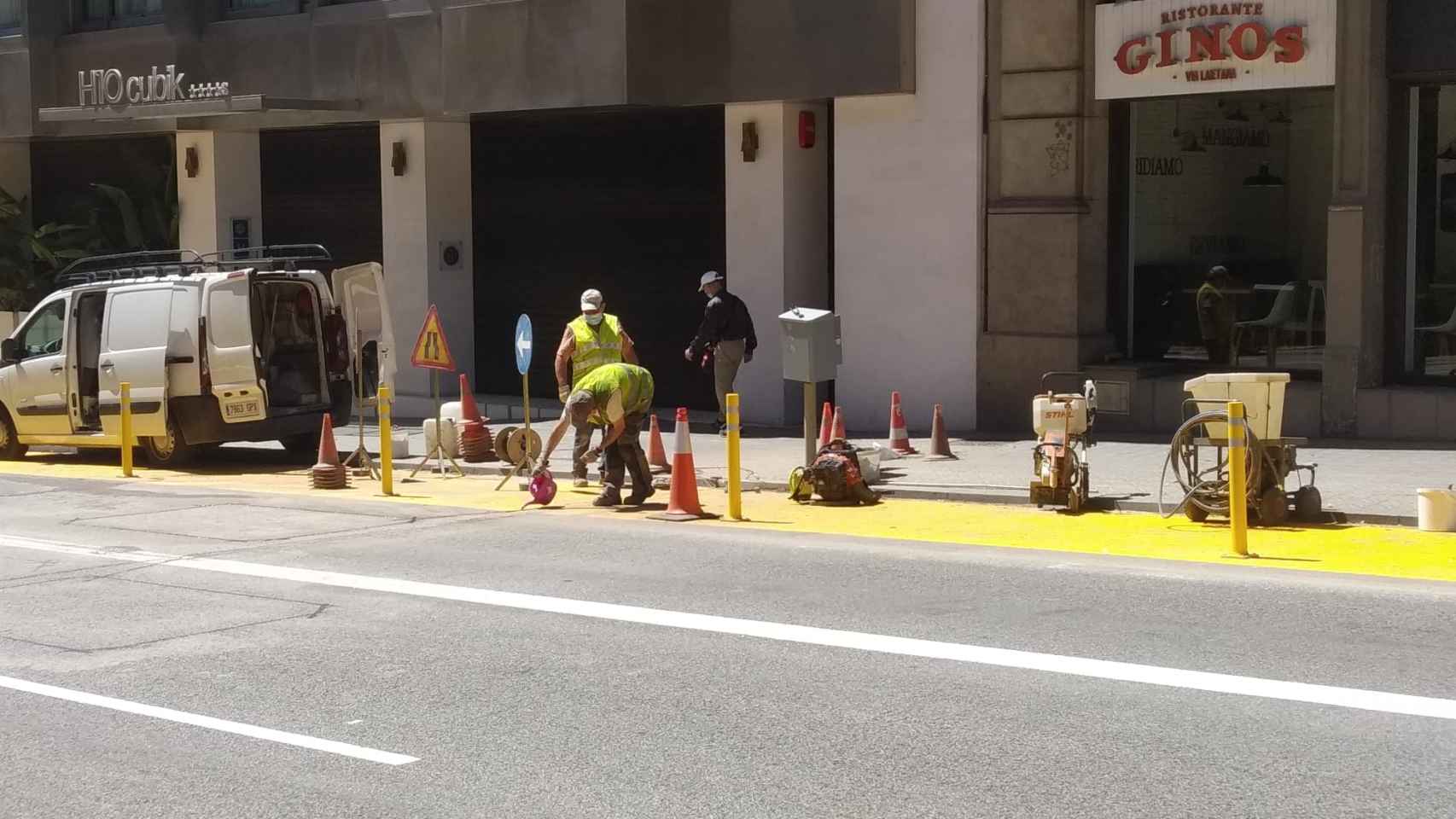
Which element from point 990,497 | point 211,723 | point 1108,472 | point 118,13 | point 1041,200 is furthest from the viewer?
point 118,13

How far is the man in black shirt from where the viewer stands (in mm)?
18859

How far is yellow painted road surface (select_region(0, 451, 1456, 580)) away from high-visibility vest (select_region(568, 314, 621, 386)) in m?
1.19

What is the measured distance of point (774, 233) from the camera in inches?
813

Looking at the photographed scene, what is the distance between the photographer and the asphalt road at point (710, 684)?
645 centimetres

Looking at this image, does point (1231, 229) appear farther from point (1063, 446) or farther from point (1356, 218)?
point (1063, 446)

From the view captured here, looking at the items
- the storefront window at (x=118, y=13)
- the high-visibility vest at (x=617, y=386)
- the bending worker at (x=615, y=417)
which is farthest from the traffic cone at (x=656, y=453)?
the storefront window at (x=118, y=13)

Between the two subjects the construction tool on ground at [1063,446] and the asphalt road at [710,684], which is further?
the construction tool on ground at [1063,446]

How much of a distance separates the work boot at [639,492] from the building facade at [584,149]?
568cm

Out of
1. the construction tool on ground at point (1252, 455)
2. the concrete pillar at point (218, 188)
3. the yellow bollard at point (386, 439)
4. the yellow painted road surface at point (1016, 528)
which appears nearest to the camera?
the yellow painted road surface at point (1016, 528)

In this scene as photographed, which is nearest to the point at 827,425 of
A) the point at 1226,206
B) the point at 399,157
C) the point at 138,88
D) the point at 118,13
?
the point at 1226,206

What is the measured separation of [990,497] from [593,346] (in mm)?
3491

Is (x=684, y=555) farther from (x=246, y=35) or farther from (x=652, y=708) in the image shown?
(x=246, y=35)

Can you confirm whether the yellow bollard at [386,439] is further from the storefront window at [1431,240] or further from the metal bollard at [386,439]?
the storefront window at [1431,240]

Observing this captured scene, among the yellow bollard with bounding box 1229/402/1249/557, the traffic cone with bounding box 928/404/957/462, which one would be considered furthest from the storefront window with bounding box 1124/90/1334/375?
the yellow bollard with bounding box 1229/402/1249/557
